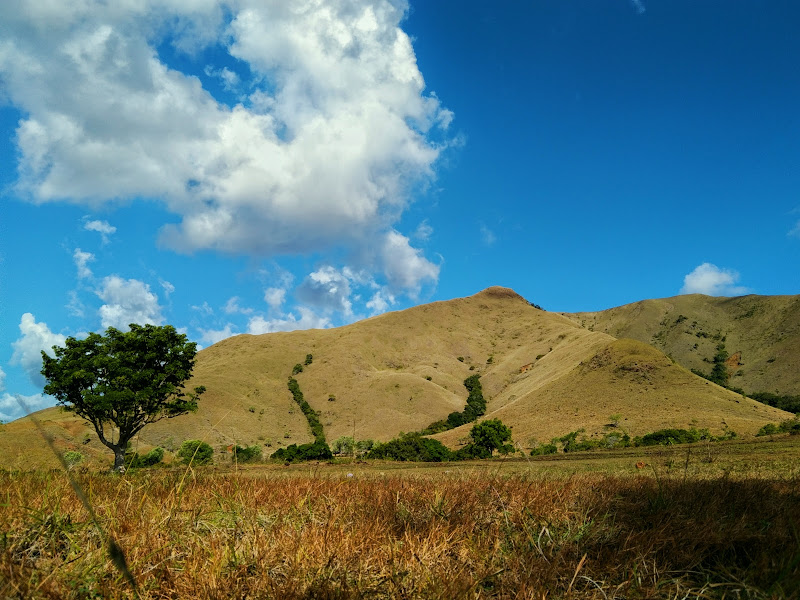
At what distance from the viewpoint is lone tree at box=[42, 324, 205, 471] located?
33.6 metres

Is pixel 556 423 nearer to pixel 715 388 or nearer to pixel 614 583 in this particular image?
pixel 715 388

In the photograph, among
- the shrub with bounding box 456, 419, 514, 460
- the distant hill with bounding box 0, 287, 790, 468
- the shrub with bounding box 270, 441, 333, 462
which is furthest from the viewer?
the distant hill with bounding box 0, 287, 790, 468

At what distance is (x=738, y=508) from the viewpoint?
15.1 feet

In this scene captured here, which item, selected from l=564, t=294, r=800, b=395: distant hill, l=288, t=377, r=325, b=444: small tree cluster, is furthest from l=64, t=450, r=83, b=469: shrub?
l=564, t=294, r=800, b=395: distant hill

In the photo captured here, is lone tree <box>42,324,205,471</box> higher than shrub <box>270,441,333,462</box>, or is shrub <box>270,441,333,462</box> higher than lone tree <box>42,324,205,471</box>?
lone tree <box>42,324,205,471</box>

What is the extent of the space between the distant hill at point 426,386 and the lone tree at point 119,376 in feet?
10.6

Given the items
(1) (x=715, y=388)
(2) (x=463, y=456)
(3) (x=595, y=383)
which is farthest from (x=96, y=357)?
(1) (x=715, y=388)

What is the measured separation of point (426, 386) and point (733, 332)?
95373 mm

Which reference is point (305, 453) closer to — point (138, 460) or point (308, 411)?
point (138, 460)

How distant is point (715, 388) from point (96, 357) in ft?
237

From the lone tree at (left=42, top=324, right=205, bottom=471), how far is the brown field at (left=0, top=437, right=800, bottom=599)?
32537 mm

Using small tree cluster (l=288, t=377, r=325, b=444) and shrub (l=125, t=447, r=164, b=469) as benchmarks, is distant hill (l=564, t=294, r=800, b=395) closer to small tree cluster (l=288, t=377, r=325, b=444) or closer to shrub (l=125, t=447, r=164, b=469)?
small tree cluster (l=288, t=377, r=325, b=444)

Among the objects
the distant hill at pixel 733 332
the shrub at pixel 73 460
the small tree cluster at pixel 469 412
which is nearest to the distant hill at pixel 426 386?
the shrub at pixel 73 460

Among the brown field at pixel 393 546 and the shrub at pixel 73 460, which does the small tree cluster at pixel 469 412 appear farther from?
the brown field at pixel 393 546
